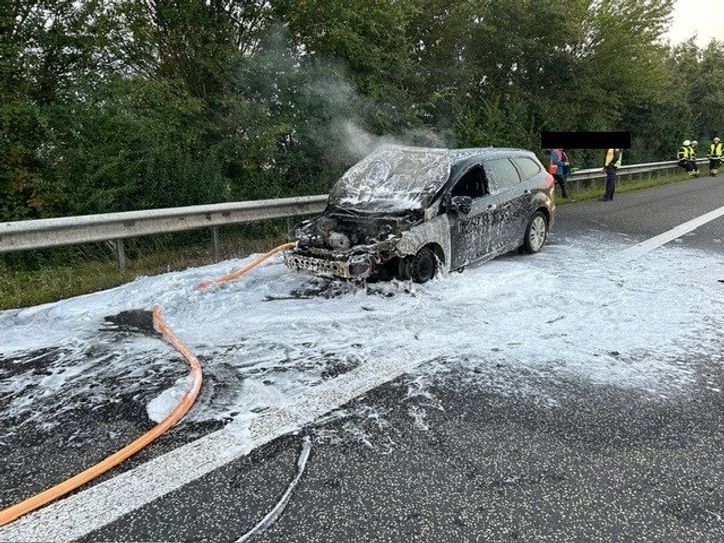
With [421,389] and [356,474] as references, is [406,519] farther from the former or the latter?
[421,389]

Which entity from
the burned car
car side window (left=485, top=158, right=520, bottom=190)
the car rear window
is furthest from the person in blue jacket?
car side window (left=485, top=158, right=520, bottom=190)

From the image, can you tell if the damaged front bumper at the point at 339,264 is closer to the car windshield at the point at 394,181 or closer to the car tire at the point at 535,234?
the car windshield at the point at 394,181

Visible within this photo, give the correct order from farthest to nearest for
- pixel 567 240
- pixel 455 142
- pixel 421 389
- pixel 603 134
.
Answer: pixel 603 134 < pixel 455 142 < pixel 567 240 < pixel 421 389

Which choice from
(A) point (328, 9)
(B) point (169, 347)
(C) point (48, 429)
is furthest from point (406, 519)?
(A) point (328, 9)

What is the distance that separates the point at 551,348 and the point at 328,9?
7.21 metres

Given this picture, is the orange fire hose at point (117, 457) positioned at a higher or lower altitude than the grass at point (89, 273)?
lower

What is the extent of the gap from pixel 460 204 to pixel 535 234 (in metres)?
2.11

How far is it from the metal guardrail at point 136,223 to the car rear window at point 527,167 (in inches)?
115

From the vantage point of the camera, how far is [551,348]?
409 centimetres

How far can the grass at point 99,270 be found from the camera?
217 inches

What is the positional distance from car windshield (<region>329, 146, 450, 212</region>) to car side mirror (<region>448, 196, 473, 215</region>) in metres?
0.24

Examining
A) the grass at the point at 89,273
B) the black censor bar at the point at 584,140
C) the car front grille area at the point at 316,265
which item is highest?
the black censor bar at the point at 584,140

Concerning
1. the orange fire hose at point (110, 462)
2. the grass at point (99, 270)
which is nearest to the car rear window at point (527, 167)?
the grass at point (99, 270)

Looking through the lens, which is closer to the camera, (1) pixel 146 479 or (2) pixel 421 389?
(1) pixel 146 479
